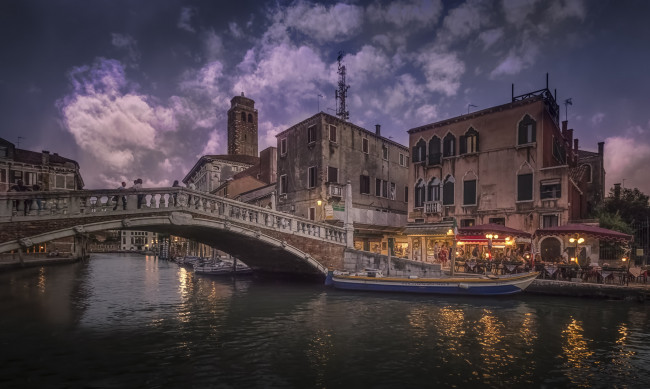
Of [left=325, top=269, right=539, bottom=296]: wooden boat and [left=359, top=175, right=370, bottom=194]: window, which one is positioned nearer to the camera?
[left=325, top=269, right=539, bottom=296]: wooden boat

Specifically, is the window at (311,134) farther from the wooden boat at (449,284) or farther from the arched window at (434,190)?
the wooden boat at (449,284)

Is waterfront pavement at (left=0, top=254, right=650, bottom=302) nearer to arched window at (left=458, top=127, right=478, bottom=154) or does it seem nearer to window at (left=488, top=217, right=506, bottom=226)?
window at (left=488, top=217, right=506, bottom=226)

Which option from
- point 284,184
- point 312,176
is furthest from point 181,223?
point 284,184

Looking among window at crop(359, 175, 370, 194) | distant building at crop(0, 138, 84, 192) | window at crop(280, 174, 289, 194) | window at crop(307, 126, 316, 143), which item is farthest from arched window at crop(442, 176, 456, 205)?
distant building at crop(0, 138, 84, 192)

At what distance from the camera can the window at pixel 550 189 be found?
17359mm

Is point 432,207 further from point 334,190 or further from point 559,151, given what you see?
point 559,151

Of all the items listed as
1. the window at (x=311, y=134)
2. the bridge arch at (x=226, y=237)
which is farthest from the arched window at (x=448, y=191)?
the bridge arch at (x=226, y=237)

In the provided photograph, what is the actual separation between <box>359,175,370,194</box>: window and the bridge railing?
8.95 m

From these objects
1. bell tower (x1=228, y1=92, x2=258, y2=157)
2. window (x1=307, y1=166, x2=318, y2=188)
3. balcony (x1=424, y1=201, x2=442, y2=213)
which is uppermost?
bell tower (x1=228, y1=92, x2=258, y2=157)

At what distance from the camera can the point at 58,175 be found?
131 ft

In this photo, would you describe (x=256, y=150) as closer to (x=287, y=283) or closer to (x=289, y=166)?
(x=289, y=166)

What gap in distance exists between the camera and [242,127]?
4800 centimetres

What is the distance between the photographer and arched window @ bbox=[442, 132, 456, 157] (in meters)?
21.3

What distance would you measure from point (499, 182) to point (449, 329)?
12.4 meters
